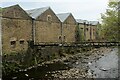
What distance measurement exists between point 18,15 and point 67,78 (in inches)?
420

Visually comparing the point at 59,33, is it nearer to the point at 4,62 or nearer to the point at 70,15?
the point at 70,15

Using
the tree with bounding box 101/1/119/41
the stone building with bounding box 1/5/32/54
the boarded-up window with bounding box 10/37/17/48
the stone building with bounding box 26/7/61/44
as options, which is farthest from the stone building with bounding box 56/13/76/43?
the tree with bounding box 101/1/119/41

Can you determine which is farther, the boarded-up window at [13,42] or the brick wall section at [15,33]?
the boarded-up window at [13,42]

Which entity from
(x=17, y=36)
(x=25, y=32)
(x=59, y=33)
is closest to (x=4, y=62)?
(x=17, y=36)

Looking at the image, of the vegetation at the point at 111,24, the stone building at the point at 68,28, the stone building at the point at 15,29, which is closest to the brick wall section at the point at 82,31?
the stone building at the point at 68,28

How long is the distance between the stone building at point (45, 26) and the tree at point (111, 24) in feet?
37.0

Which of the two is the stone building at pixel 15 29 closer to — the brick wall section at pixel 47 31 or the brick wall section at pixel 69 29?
the brick wall section at pixel 47 31

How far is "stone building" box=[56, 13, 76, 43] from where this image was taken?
32188mm

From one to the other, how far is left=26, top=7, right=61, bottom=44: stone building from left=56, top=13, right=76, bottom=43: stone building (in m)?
1.69

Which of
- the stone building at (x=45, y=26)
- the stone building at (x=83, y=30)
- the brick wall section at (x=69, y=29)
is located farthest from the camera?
the stone building at (x=83, y=30)

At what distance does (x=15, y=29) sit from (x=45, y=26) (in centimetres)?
641

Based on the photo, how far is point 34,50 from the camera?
2225 centimetres

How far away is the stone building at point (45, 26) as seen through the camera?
25.3 m

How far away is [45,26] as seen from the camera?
27281 mm
